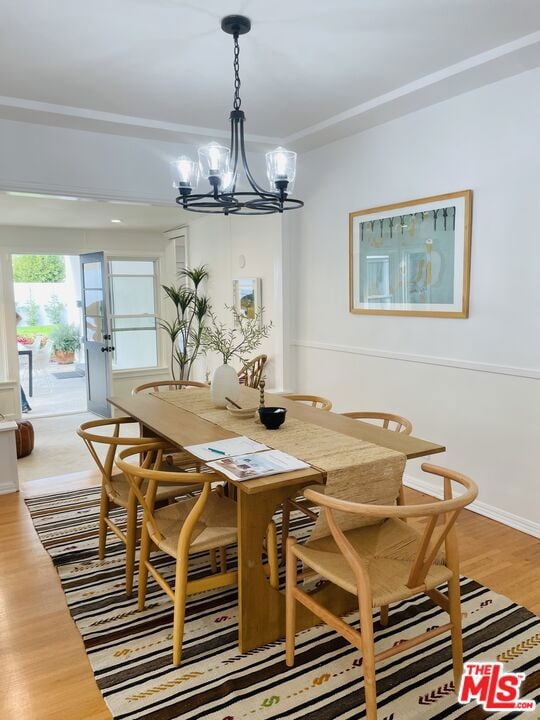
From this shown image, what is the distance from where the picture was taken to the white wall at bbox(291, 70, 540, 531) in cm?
297

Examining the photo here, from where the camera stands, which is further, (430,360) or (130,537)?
(430,360)

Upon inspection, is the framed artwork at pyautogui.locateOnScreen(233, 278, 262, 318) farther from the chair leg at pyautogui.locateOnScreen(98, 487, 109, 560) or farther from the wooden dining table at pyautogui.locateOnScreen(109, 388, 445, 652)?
the chair leg at pyautogui.locateOnScreen(98, 487, 109, 560)

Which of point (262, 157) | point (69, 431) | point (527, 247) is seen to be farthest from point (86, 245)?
point (527, 247)

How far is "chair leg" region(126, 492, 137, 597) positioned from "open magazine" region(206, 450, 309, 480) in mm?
561

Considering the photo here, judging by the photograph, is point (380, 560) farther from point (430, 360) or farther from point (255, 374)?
point (255, 374)

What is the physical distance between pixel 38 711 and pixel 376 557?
125 centimetres

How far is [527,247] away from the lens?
2.95 meters

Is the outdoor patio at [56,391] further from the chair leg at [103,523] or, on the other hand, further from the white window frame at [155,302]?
the chair leg at [103,523]

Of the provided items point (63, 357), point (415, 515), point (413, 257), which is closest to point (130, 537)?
point (415, 515)

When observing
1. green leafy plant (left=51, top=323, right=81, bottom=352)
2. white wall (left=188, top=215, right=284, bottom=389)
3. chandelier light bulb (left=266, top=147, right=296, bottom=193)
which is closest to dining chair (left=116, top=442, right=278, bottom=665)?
chandelier light bulb (left=266, top=147, right=296, bottom=193)

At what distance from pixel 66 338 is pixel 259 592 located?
344 inches

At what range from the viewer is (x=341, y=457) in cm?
207

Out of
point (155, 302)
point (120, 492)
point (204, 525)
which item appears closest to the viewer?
point (204, 525)

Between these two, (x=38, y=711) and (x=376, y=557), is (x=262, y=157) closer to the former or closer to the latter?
(x=376, y=557)
